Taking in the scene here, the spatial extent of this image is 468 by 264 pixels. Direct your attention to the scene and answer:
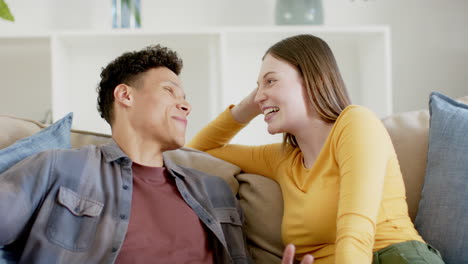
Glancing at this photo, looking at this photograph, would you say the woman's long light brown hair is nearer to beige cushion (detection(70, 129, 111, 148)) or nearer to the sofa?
the sofa

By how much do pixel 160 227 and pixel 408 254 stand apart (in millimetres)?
593

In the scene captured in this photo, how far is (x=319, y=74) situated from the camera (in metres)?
1.44

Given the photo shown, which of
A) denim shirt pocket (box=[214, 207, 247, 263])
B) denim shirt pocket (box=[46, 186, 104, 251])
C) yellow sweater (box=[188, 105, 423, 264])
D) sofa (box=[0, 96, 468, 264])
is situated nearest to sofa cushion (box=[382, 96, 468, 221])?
sofa (box=[0, 96, 468, 264])

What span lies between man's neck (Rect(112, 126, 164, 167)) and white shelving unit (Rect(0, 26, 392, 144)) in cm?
94

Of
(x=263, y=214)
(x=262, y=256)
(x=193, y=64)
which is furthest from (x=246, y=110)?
(x=193, y=64)

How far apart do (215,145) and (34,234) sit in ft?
2.40

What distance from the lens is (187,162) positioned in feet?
5.34

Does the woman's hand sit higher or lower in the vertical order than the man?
higher

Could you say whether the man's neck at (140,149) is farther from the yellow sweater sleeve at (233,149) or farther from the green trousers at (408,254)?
the green trousers at (408,254)

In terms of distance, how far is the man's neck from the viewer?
1471mm

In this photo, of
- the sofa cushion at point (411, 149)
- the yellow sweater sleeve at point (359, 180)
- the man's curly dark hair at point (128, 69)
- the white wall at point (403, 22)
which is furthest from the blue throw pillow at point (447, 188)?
the white wall at point (403, 22)

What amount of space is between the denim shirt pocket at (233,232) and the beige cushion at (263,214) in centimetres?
6

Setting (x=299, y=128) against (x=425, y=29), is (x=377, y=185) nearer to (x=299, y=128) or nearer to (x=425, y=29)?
(x=299, y=128)

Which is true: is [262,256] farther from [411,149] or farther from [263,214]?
[411,149]
